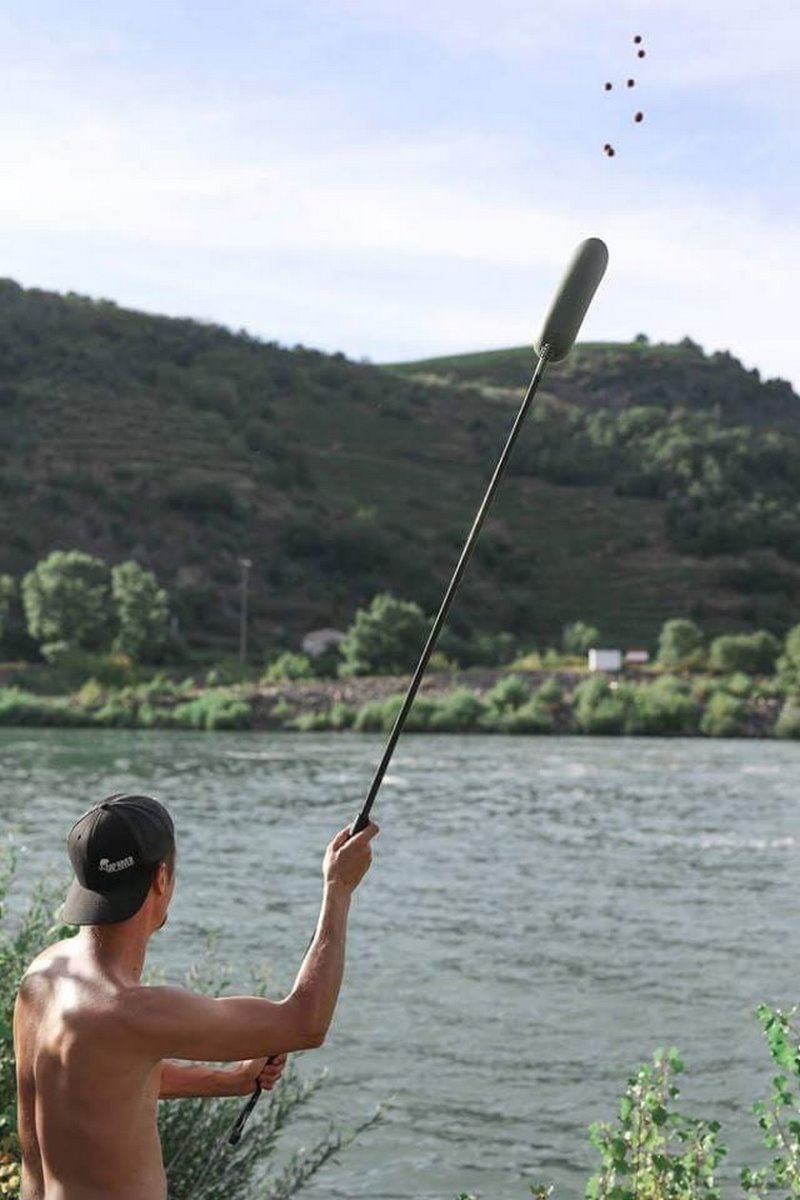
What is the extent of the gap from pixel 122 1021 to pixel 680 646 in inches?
2775

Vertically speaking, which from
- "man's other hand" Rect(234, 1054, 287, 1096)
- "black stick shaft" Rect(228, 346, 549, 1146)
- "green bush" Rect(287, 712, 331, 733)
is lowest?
"green bush" Rect(287, 712, 331, 733)

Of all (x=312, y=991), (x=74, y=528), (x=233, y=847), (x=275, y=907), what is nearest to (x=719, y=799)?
(x=233, y=847)

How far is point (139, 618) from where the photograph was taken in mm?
73438

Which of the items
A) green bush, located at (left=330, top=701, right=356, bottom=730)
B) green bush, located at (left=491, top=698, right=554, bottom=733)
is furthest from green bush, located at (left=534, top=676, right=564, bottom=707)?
green bush, located at (left=330, top=701, right=356, bottom=730)

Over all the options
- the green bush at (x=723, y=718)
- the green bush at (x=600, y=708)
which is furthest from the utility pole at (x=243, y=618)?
the green bush at (x=723, y=718)

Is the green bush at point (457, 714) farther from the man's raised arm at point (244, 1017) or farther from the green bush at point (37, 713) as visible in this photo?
the man's raised arm at point (244, 1017)

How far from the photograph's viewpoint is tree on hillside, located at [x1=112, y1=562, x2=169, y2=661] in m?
73.1

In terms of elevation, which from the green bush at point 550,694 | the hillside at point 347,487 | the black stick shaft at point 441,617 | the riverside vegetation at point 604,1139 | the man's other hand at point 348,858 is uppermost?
the hillside at point 347,487

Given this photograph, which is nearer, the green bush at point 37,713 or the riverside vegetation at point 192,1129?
the riverside vegetation at point 192,1129

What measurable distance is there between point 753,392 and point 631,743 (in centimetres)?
10213

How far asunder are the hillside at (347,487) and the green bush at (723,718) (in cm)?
2832

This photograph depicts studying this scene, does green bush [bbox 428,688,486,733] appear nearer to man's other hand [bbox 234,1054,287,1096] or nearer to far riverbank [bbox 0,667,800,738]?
far riverbank [bbox 0,667,800,738]

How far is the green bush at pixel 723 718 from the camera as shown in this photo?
59062mm

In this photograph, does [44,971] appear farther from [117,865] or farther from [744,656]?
[744,656]
